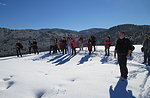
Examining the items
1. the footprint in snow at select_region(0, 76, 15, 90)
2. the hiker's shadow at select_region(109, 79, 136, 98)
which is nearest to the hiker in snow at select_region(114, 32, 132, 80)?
the hiker's shadow at select_region(109, 79, 136, 98)

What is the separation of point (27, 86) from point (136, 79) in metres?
4.45

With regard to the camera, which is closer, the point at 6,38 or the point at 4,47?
the point at 4,47

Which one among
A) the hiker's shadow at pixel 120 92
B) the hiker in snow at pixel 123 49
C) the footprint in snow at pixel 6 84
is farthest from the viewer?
the hiker in snow at pixel 123 49

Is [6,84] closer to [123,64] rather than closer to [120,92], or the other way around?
[120,92]

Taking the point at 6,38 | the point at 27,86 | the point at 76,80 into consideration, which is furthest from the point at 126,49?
the point at 6,38

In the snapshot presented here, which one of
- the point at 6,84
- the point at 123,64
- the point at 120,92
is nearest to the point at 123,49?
the point at 123,64

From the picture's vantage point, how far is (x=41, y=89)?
4.98 meters

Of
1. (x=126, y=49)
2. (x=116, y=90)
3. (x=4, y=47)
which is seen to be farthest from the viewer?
(x=4, y=47)

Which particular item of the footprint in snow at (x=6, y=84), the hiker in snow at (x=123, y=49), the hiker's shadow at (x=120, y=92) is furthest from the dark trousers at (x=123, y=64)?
the footprint in snow at (x=6, y=84)

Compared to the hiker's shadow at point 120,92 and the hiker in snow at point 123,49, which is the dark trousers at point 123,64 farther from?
the hiker's shadow at point 120,92

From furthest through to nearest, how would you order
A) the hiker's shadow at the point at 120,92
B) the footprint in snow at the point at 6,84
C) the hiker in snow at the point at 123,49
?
1. the hiker in snow at the point at 123,49
2. the footprint in snow at the point at 6,84
3. the hiker's shadow at the point at 120,92

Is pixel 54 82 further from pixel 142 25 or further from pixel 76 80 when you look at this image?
pixel 142 25

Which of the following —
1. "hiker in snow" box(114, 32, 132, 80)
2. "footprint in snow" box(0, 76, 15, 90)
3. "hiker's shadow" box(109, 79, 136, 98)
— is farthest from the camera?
"hiker in snow" box(114, 32, 132, 80)

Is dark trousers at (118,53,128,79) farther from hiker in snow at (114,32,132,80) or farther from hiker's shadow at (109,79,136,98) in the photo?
hiker's shadow at (109,79,136,98)
